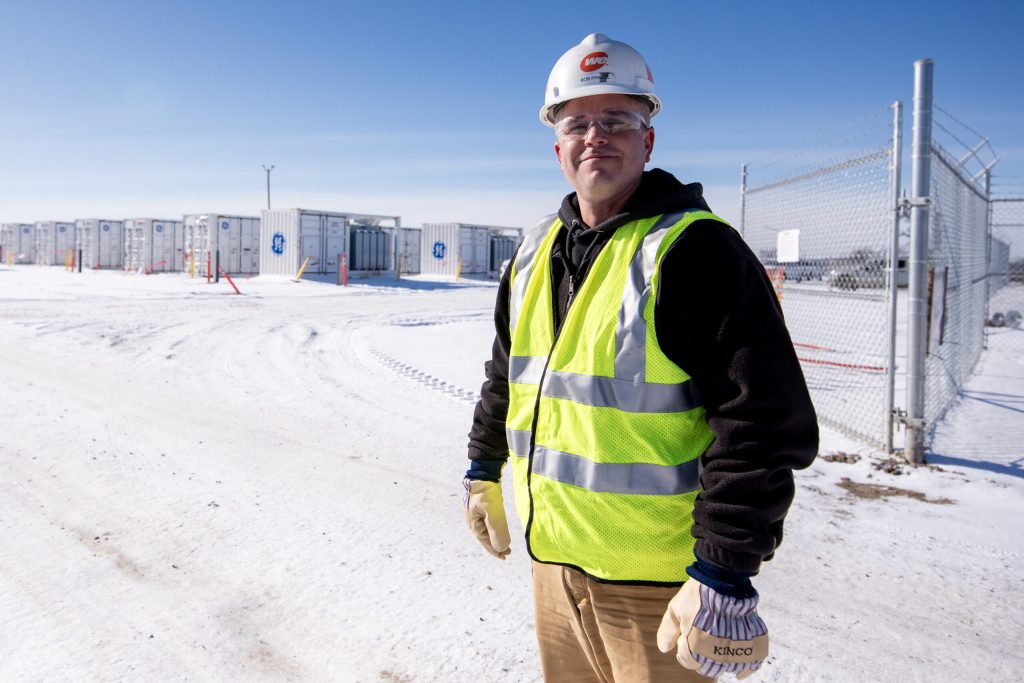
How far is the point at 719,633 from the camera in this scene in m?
1.52

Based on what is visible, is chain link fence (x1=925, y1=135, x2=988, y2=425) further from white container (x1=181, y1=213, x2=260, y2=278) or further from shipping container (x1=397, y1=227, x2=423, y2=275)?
shipping container (x1=397, y1=227, x2=423, y2=275)

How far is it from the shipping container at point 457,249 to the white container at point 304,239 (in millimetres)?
5634

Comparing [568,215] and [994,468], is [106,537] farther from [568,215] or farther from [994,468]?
[994,468]

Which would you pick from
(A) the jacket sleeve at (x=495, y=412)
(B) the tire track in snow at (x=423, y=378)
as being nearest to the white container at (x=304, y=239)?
(B) the tire track in snow at (x=423, y=378)

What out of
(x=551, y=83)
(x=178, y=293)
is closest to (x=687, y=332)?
(x=551, y=83)

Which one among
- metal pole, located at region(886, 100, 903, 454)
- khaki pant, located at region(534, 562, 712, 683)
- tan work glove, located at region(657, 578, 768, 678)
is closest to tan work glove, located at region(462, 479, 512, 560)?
khaki pant, located at region(534, 562, 712, 683)

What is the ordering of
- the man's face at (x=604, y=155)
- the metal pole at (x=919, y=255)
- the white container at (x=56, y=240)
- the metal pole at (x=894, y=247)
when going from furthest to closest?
the white container at (x=56, y=240) → the metal pole at (x=894, y=247) → the metal pole at (x=919, y=255) → the man's face at (x=604, y=155)

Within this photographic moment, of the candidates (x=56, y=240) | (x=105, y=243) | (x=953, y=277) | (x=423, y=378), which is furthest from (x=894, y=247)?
(x=56, y=240)

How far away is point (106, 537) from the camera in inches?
159

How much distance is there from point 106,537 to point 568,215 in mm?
3456

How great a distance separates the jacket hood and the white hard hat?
0.24m

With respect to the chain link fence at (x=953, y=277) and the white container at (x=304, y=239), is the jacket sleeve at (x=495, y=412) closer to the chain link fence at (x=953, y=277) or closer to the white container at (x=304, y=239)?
the chain link fence at (x=953, y=277)

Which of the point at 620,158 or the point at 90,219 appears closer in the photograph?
the point at 620,158

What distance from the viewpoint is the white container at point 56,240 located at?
4594cm
